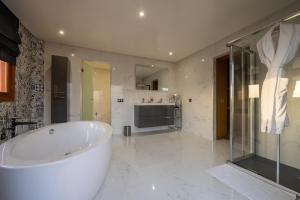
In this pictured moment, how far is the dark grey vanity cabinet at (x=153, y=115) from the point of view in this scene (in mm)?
3934

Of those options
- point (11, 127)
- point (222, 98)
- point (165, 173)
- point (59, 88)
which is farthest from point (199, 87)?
point (11, 127)

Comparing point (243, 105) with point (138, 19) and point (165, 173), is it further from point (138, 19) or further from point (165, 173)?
point (138, 19)

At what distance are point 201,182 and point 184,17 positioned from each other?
2.42 meters

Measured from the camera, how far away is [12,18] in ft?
7.42

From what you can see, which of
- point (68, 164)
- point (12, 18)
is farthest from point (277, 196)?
point (12, 18)

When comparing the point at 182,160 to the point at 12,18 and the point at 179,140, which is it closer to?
the point at 179,140

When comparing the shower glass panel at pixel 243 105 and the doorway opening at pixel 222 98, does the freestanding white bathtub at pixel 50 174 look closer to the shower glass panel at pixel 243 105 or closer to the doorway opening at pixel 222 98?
the shower glass panel at pixel 243 105

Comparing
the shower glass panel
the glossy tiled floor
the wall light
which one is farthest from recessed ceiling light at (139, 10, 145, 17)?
the glossy tiled floor

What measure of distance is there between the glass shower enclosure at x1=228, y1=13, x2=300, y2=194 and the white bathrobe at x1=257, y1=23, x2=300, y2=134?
1.41 feet

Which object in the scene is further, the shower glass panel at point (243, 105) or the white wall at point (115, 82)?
the white wall at point (115, 82)

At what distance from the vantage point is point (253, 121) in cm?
252

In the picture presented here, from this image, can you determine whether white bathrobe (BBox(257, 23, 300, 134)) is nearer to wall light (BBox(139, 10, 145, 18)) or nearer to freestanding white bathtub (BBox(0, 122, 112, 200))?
wall light (BBox(139, 10, 145, 18))

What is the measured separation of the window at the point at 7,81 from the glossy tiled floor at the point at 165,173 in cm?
187

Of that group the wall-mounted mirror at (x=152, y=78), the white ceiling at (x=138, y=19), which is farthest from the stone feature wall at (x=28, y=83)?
the wall-mounted mirror at (x=152, y=78)
